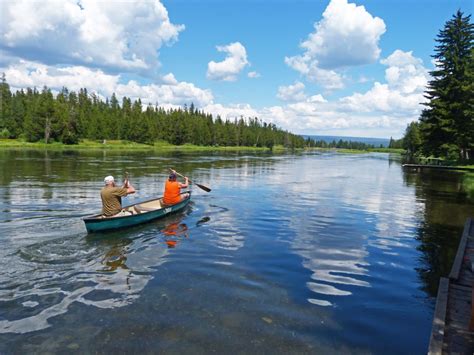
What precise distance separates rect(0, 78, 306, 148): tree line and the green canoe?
92.8 m

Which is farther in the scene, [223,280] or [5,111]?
[5,111]

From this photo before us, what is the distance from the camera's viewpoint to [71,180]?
30.3 meters

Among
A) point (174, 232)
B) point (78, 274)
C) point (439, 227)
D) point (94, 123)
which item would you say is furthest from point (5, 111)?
point (439, 227)

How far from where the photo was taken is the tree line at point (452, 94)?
43.9 meters

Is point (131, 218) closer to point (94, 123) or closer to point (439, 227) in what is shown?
point (439, 227)

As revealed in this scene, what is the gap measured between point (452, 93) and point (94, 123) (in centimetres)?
10154

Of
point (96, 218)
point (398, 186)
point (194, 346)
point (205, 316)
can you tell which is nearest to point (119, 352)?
point (194, 346)

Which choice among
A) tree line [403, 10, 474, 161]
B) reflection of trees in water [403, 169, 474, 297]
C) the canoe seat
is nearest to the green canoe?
the canoe seat

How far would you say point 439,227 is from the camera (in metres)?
17.4

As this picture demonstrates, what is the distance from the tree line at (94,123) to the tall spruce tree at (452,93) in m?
90.4

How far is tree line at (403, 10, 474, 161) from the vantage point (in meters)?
43.9

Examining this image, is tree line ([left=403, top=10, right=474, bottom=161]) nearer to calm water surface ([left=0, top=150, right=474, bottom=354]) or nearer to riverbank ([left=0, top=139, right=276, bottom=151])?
calm water surface ([left=0, top=150, right=474, bottom=354])

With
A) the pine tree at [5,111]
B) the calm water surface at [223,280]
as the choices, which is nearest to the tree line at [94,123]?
the pine tree at [5,111]

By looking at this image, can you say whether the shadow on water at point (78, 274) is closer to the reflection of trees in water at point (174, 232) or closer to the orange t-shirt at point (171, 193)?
the reflection of trees in water at point (174, 232)
